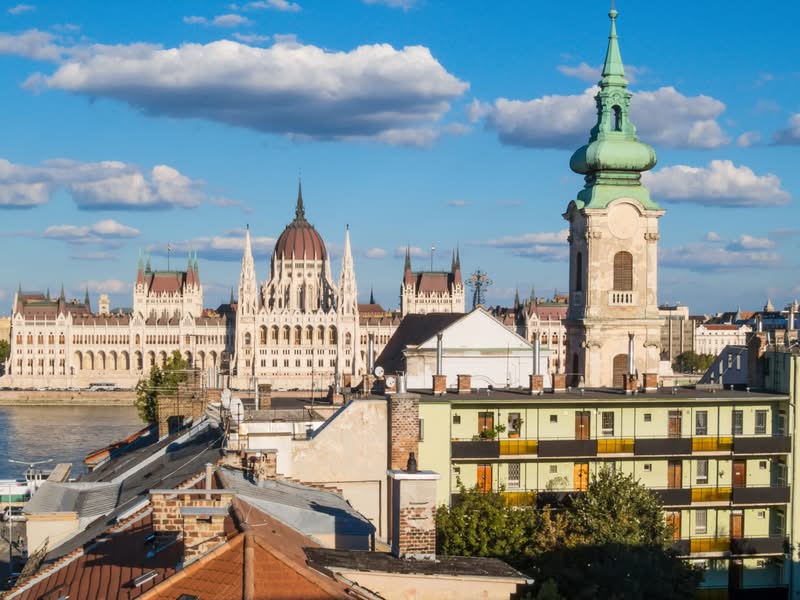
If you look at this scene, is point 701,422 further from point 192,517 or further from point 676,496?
point 192,517

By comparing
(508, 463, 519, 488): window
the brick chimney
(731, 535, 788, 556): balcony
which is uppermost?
the brick chimney

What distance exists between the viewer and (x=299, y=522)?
543 inches

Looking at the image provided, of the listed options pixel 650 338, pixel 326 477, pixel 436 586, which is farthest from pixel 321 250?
pixel 436 586

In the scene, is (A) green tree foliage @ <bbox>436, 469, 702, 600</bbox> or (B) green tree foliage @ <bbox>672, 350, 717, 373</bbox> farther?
(B) green tree foliage @ <bbox>672, 350, 717, 373</bbox>

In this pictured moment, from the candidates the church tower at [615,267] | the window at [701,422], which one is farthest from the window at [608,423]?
the church tower at [615,267]

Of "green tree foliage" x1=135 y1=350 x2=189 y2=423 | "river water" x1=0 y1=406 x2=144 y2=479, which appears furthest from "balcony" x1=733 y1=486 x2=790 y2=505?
"river water" x1=0 y1=406 x2=144 y2=479

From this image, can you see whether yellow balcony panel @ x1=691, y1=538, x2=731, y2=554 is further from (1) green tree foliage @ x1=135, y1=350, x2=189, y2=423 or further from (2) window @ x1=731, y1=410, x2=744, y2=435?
(1) green tree foliage @ x1=135, y1=350, x2=189, y2=423

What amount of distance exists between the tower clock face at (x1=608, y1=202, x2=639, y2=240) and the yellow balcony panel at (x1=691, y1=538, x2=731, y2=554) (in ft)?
35.7

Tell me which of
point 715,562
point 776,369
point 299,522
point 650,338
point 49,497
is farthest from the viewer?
point 650,338

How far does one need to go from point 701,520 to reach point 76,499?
42.7ft

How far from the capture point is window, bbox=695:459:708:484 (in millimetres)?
24625

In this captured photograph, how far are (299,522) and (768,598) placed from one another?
14.1 m

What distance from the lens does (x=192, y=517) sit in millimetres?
10367

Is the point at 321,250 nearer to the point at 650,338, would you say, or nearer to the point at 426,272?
the point at 426,272
